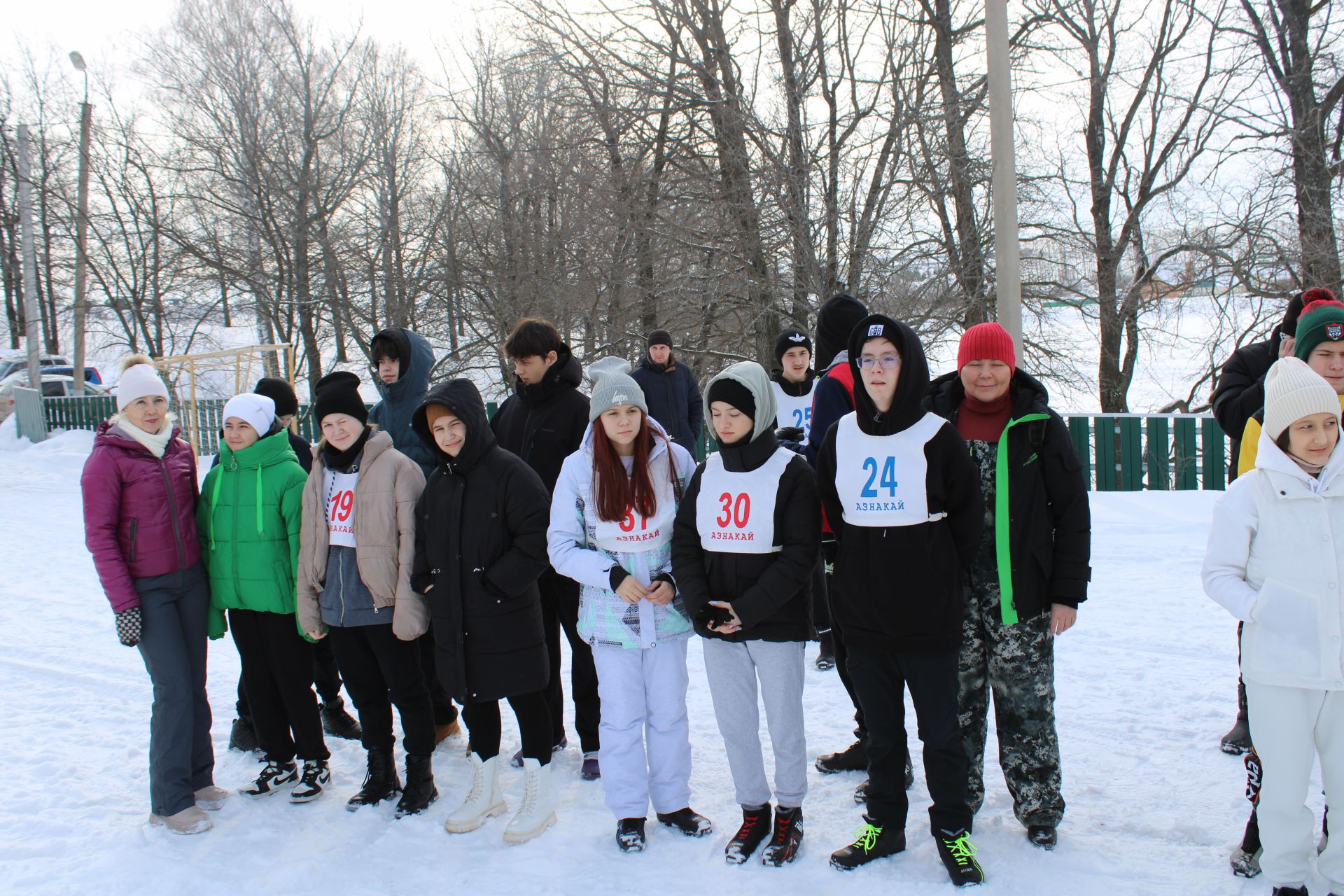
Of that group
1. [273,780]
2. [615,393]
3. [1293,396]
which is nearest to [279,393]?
[273,780]

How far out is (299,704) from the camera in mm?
3879

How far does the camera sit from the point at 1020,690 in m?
3.12

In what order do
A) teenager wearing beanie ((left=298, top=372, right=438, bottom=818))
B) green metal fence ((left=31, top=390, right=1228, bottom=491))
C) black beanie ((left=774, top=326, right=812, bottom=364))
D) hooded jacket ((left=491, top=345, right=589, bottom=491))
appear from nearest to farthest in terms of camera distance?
teenager wearing beanie ((left=298, top=372, right=438, bottom=818)) → hooded jacket ((left=491, top=345, right=589, bottom=491)) → black beanie ((left=774, top=326, right=812, bottom=364)) → green metal fence ((left=31, top=390, right=1228, bottom=491))

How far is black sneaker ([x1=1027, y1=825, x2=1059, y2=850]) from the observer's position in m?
3.07

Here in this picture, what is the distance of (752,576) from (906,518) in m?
0.59

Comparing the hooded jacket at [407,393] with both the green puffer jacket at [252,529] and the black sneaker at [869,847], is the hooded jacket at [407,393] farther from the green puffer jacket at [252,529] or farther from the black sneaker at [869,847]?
the black sneaker at [869,847]

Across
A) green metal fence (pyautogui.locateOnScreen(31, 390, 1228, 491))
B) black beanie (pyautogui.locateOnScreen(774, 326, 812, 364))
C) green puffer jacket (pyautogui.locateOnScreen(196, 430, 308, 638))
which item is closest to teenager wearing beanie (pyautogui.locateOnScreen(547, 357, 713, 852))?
green puffer jacket (pyautogui.locateOnScreen(196, 430, 308, 638))

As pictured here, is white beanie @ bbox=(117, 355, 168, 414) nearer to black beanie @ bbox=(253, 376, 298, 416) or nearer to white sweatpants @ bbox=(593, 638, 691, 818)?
black beanie @ bbox=(253, 376, 298, 416)

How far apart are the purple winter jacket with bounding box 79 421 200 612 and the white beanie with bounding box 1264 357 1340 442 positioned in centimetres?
413

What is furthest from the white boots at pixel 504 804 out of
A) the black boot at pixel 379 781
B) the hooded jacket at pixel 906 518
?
the hooded jacket at pixel 906 518

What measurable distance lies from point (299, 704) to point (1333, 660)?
12.7 feet

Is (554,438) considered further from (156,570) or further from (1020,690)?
(1020,690)

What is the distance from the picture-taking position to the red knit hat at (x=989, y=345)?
10.2 feet

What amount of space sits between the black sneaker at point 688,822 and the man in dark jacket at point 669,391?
4.42 metres
